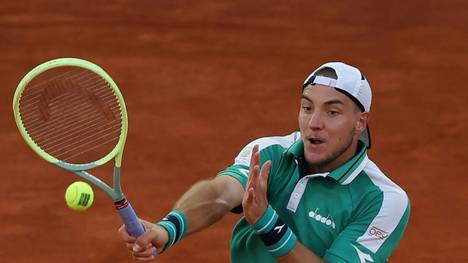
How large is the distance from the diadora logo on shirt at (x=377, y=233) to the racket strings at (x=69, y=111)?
1386 millimetres

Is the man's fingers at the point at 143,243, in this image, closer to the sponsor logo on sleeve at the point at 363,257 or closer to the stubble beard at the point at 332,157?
the stubble beard at the point at 332,157

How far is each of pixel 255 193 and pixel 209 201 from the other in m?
0.47

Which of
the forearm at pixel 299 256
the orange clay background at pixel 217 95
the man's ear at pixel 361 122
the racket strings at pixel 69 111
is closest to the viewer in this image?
the forearm at pixel 299 256

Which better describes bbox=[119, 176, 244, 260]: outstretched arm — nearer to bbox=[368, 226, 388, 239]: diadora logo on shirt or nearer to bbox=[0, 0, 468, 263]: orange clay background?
bbox=[368, 226, 388, 239]: diadora logo on shirt

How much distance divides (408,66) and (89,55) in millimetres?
3225

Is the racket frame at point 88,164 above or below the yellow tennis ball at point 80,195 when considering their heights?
above

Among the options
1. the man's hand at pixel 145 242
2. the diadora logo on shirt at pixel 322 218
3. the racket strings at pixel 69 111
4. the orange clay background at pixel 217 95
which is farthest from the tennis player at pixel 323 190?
the orange clay background at pixel 217 95

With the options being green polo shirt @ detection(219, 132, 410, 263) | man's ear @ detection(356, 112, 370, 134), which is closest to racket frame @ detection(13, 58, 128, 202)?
green polo shirt @ detection(219, 132, 410, 263)

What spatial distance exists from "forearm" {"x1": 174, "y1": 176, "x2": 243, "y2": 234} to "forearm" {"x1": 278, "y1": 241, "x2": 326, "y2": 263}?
0.44 metres

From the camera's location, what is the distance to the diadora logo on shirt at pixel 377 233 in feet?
21.0

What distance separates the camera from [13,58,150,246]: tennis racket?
591 cm

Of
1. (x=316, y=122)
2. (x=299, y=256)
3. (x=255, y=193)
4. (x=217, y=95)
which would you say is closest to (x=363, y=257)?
(x=299, y=256)

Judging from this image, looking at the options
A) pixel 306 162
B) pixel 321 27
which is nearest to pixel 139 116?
pixel 321 27

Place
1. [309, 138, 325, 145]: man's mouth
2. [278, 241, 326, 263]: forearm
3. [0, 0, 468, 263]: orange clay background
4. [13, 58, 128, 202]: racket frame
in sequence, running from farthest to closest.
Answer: [0, 0, 468, 263]: orange clay background, [309, 138, 325, 145]: man's mouth, [278, 241, 326, 263]: forearm, [13, 58, 128, 202]: racket frame
